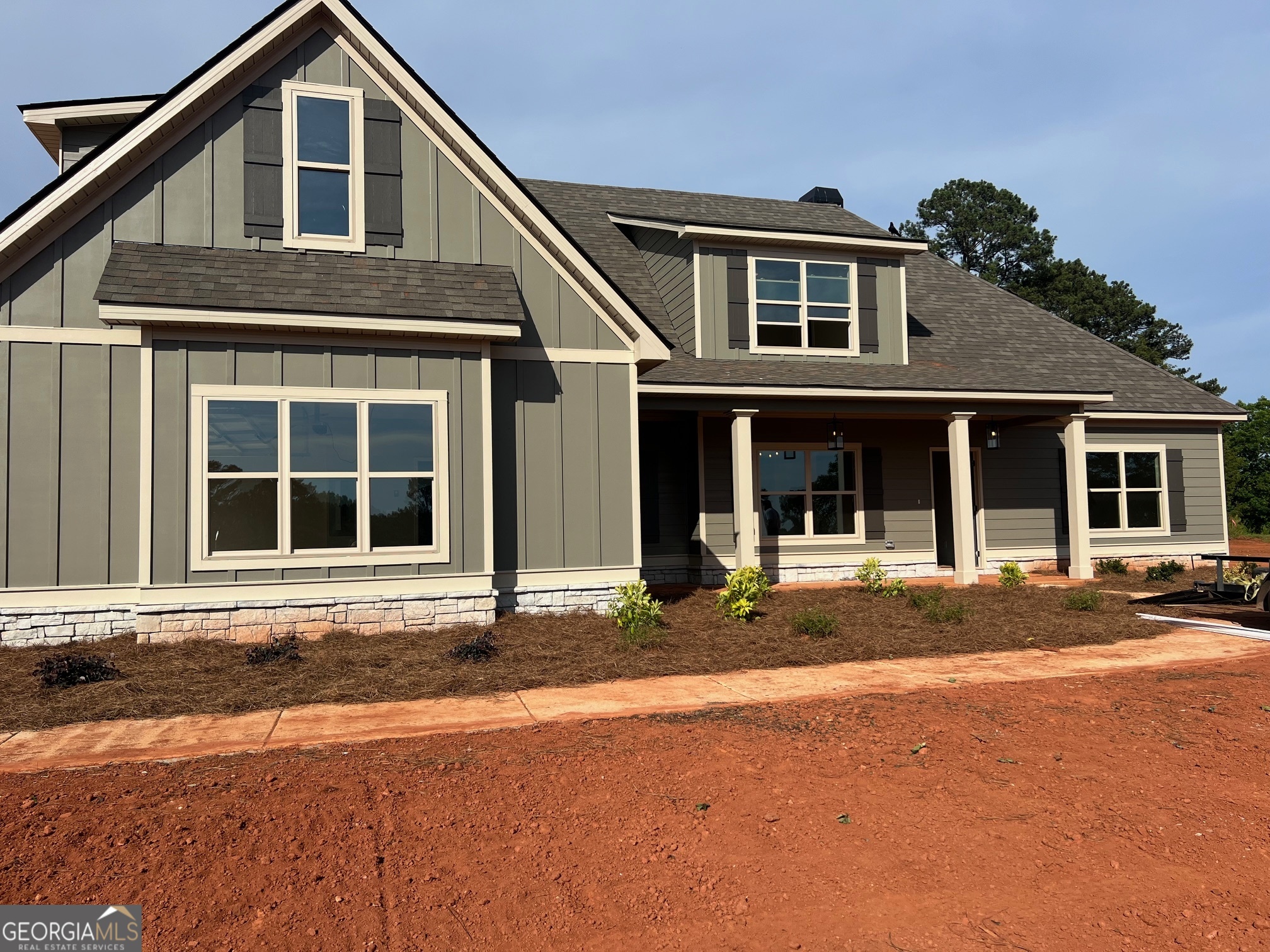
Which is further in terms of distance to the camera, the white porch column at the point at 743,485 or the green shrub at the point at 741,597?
the white porch column at the point at 743,485

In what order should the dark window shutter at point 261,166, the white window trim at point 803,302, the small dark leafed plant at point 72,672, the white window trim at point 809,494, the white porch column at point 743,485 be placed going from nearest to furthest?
the small dark leafed plant at point 72,672 < the dark window shutter at point 261,166 < the white porch column at point 743,485 < the white window trim at point 803,302 < the white window trim at point 809,494

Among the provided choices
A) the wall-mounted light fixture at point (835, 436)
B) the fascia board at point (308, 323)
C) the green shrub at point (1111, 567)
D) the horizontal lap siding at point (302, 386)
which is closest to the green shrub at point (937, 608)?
the wall-mounted light fixture at point (835, 436)

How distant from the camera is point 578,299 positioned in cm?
1134

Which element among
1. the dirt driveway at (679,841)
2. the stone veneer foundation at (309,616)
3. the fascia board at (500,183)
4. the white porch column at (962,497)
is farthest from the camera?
the white porch column at (962,497)

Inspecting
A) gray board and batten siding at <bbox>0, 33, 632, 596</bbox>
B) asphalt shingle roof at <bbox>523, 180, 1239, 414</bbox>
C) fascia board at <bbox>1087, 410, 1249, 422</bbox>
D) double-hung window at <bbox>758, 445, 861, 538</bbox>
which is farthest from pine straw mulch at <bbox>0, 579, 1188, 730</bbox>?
fascia board at <bbox>1087, 410, 1249, 422</bbox>

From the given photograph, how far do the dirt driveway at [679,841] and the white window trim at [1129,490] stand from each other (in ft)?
40.5

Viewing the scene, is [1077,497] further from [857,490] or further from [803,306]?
[803,306]

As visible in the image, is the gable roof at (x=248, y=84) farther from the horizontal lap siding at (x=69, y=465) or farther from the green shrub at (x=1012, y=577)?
the green shrub at (x=1012, y=577)

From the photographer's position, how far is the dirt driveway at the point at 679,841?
3.63m

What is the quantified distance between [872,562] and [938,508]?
426 cm

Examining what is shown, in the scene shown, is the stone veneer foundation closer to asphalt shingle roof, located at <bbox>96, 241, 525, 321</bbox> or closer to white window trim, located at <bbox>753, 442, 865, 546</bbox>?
asphalt shingle roof, located at <bbox>96, 241, 525, 321</bbox>

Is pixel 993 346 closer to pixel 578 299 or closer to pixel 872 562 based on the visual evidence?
pixel 872 562

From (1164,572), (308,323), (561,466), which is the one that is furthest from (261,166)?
(1164,572)

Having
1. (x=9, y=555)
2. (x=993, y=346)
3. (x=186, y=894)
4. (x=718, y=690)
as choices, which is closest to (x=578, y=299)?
(x=718, y=690)
